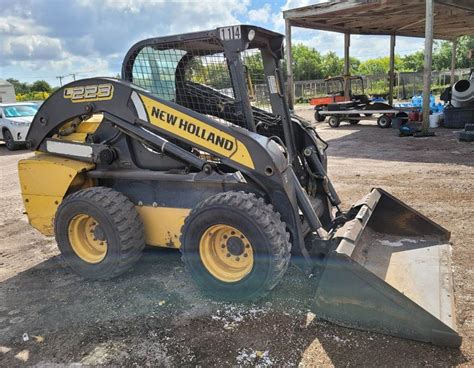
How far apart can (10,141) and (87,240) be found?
11.9m

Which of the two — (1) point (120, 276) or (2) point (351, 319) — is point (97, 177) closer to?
(1) point (120, 276)

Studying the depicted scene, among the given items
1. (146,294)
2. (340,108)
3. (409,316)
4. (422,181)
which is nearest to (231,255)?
(146,294)

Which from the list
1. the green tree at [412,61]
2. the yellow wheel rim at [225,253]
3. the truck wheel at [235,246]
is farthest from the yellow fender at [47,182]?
the green tree at [412,61]

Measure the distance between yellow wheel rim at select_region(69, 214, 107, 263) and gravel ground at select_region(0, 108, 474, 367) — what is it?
10.9 inches

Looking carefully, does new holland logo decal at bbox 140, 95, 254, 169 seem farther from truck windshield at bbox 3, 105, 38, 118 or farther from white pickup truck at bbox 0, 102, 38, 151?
truck windshield at bbox 3, 105, 38, 118

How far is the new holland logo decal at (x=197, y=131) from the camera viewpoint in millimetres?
3480

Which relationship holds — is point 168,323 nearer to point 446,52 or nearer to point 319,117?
point 319,117

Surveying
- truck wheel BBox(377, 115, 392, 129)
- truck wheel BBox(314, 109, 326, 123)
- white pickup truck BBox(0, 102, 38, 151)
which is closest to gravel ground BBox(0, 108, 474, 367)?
white pickup truck BBox(0, 102, 38, 151)

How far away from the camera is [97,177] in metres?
4.21

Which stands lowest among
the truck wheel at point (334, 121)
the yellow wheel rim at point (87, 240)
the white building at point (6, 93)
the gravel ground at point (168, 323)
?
the gravel ground at point (168, 323)

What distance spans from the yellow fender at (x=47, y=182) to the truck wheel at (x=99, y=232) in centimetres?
26

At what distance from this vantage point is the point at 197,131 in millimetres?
3631

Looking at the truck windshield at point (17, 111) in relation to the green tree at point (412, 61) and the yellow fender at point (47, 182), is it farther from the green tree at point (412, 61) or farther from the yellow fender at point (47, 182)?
the green tree at point (412, 61)

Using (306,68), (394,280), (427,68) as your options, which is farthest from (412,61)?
(394,280)
